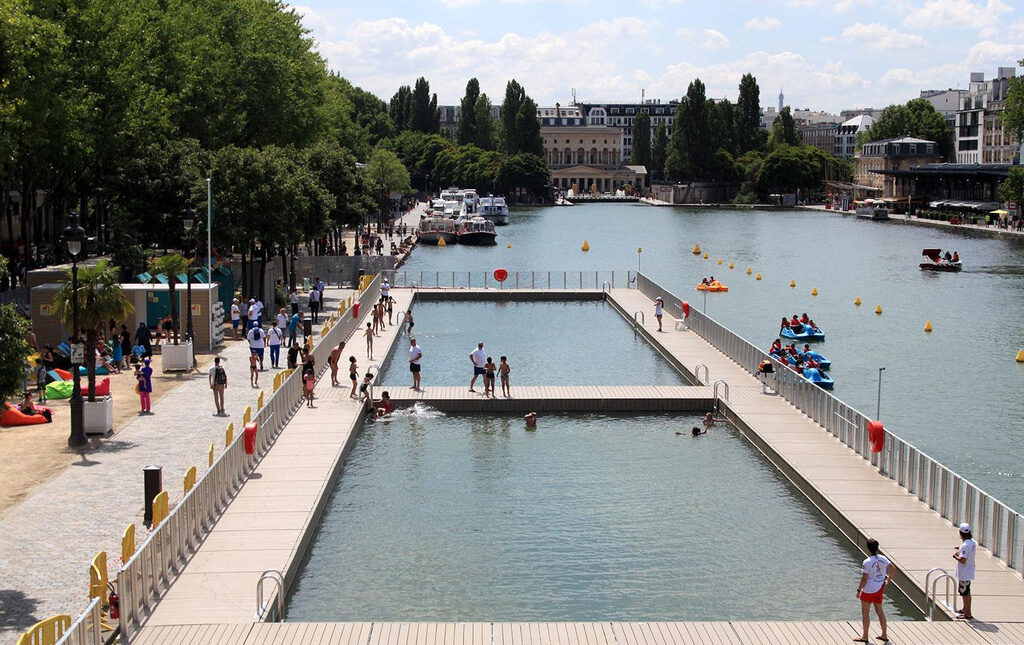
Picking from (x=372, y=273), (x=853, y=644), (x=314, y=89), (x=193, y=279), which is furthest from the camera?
(x=314, y=89)

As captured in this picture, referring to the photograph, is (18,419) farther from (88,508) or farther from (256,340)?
(256,340)

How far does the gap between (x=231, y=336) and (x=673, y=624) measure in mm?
31419

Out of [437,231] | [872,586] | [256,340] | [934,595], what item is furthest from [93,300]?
[437,231]

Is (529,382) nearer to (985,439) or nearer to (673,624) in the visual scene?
(985,439)

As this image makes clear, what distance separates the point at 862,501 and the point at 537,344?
89.8 ft

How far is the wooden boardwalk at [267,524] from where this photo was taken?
1844 centimetres

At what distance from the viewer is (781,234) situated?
13725 centimetres

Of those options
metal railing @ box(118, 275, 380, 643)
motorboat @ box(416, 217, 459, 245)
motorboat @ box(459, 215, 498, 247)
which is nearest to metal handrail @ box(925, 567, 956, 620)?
metal railing @ box(118, 275, 380, 643)

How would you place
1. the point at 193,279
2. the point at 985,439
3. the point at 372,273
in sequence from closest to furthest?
1. the point at 985,439
2. the point at 193,279
3. the point at 372,273

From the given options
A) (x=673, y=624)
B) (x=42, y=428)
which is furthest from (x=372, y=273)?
(x=673, y=624)

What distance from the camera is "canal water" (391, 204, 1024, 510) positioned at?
3728cm

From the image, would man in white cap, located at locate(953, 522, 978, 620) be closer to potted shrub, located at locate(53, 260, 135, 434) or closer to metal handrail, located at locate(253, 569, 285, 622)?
metal handrail, located at locate(253, 569, 285, 622)

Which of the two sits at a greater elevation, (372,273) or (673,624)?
(372,273)

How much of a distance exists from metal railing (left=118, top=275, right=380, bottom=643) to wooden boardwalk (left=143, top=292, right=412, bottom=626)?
7.2 inches
